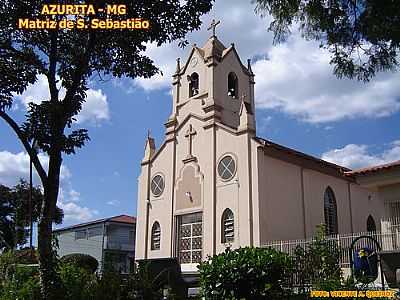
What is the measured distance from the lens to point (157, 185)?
28984 millimetres

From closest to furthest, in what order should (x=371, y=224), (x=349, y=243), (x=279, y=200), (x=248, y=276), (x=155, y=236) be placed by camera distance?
(x=248, y=276) → (x=349, y=243) → (x=279, y=200) → (x=155, y=236) → (x=371, y=224)

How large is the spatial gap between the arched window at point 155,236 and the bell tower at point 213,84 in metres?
6.34

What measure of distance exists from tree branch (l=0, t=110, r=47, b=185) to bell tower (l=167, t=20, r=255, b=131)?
16071 mm

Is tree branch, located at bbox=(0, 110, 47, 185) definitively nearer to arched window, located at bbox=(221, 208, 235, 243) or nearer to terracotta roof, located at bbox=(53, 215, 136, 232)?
arched window, located at bbox=(221, 208, 235, 243)

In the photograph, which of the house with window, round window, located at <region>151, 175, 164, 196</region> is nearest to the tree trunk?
round window, located at <region>151, 175, 164, 196</region>

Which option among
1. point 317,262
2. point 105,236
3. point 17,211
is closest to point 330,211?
point 317,262

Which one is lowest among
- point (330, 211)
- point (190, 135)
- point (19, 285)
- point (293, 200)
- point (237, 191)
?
point (19, 285)

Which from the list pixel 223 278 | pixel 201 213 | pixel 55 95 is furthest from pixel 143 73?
pixel 201 213

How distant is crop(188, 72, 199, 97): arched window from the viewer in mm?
29081

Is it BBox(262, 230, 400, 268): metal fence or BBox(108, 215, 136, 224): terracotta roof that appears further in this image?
BBox(108, 215, 136, 224): terracotta roof

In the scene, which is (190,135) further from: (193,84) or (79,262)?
(79,262)

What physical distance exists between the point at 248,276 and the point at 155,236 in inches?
776

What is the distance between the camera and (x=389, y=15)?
8.07 metres

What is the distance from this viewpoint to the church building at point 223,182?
23.5 m
